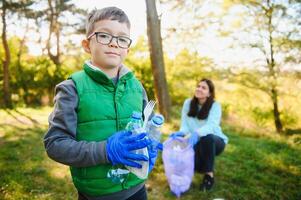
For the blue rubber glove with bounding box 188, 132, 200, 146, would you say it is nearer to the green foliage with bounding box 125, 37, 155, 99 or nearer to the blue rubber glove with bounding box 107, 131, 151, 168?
the blue rubber glove with bounding box 107, 131, 151, 168

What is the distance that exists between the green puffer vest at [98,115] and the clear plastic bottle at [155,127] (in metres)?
0.13

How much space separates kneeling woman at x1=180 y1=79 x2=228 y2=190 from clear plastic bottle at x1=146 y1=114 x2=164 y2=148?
7.63 feet

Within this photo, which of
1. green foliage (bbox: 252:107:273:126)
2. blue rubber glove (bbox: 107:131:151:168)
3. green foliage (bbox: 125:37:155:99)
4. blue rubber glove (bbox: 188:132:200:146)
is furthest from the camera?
green foliage (bbox: 125:37:155:99)

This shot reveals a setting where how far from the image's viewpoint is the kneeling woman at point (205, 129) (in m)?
4.34

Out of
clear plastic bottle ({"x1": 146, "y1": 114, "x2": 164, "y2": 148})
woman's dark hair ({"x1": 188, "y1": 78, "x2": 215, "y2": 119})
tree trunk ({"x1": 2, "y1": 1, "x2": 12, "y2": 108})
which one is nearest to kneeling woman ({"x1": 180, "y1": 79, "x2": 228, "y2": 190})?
woman's dark hair ({"x1": 188, "y1": 78, "x2": 215, "y2": 119})

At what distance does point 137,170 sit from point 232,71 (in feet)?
25.4

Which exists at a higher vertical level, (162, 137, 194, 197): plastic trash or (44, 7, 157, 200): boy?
(44, 7, 157, 200): boy

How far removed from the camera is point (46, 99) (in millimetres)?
15711

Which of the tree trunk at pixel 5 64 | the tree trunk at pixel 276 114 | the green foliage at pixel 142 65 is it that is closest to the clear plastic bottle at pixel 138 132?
the tree trunk at pixel 276 114

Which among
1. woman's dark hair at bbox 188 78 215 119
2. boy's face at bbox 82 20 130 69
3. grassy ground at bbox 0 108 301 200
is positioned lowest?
grassy ground at bbox 0 108 301 200

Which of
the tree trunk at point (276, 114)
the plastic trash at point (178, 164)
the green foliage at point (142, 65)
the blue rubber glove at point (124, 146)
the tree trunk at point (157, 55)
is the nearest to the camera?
the blue rubber glove at point (124, 146)

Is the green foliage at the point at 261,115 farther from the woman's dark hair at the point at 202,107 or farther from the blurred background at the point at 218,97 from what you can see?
the woman's dark hair at the point at 202,107

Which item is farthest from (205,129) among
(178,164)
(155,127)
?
(155,127)

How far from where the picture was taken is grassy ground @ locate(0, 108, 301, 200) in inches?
160
